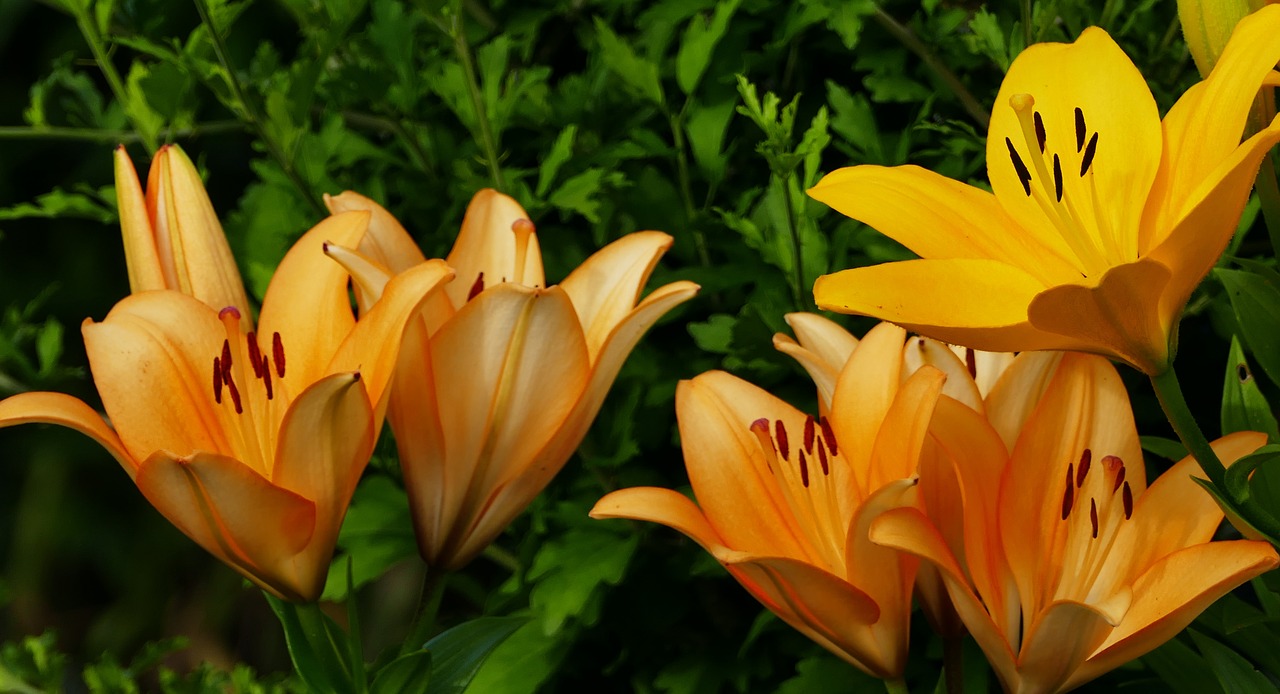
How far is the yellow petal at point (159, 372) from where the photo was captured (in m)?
0.33

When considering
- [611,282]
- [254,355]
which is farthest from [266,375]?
[611,282]

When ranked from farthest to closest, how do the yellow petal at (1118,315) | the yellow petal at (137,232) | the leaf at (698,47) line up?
the leaf at (698,47) → the yellow petal at (137,232) → the yellow petal at (1118,315)

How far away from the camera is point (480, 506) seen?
1.22 ft

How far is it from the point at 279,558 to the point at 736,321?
0.59 ft

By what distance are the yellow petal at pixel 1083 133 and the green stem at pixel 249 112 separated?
0.92 feet

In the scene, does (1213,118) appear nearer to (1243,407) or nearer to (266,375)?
(1243,407)

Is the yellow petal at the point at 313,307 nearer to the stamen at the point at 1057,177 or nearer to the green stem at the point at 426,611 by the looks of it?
the green stem at the point at 426,611

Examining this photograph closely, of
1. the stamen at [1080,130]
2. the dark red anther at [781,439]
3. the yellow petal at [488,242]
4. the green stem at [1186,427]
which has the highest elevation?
the stamen at [1080,130]

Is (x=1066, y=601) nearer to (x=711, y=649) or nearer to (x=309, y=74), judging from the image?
(x=711, y=649)

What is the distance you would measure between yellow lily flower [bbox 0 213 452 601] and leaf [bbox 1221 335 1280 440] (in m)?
0.24

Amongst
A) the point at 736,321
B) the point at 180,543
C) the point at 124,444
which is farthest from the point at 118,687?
the point at 180,543

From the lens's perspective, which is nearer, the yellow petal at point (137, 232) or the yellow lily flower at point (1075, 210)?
the yellow lily flower at point (1075, 210)

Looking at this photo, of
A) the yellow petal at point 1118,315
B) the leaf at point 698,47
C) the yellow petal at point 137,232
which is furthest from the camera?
the leaf at point 698,47

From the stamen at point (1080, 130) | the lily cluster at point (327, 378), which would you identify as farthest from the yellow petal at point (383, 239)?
the stamen at point (1080, 130)
